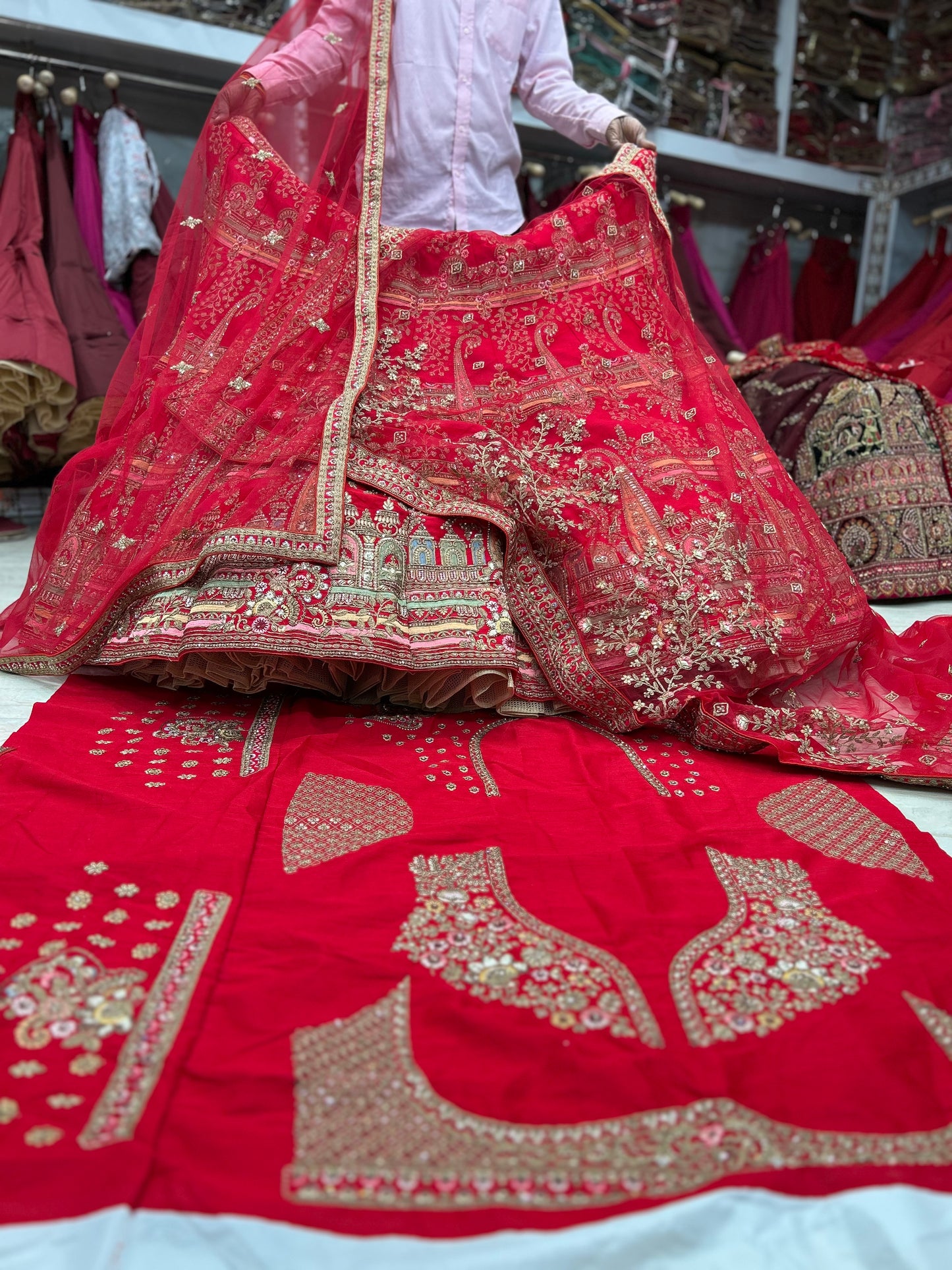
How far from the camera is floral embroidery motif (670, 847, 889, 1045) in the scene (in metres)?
0.88

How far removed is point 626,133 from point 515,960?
1.77m

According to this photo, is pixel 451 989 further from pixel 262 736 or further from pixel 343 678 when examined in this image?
pixel 343 678

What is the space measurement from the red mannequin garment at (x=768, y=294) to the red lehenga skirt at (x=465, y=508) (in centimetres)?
270

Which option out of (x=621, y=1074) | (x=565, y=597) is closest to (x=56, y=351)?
(x=565, y=597)

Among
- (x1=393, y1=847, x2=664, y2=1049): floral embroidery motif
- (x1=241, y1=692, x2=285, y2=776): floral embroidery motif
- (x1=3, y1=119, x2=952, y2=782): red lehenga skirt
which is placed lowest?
(x1=241, y1=692, x2=285, y2=776): floral embroidery motif

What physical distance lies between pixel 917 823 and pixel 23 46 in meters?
3.74

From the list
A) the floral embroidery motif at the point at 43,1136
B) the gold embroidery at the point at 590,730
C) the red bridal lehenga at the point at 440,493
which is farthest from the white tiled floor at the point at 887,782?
the floral embroidery motif at the point at 43,1136

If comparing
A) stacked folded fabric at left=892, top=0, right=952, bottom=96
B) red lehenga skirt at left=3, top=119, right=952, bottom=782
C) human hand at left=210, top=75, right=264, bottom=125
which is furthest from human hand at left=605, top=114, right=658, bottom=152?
stacked folded fabric at left=892, top=0, right=952, bottom=96

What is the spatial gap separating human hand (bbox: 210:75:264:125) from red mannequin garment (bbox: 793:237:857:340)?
338 centimetres

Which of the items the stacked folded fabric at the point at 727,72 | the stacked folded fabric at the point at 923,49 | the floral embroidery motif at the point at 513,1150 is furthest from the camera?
the stacked folded fabric at the point at 923,49

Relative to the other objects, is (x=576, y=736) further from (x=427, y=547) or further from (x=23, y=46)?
(x=23, y=46)

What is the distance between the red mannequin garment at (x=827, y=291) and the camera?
4.64 metres

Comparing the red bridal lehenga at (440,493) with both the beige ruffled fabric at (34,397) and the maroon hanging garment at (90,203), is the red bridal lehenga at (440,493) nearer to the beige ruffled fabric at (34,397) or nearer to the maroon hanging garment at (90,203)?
the beige ruffled fabric at (34,397)

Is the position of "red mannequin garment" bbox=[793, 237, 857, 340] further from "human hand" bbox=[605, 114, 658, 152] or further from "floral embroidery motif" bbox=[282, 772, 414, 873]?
"floral embroidery motif" bbox=[282, 772, 414, 873]
